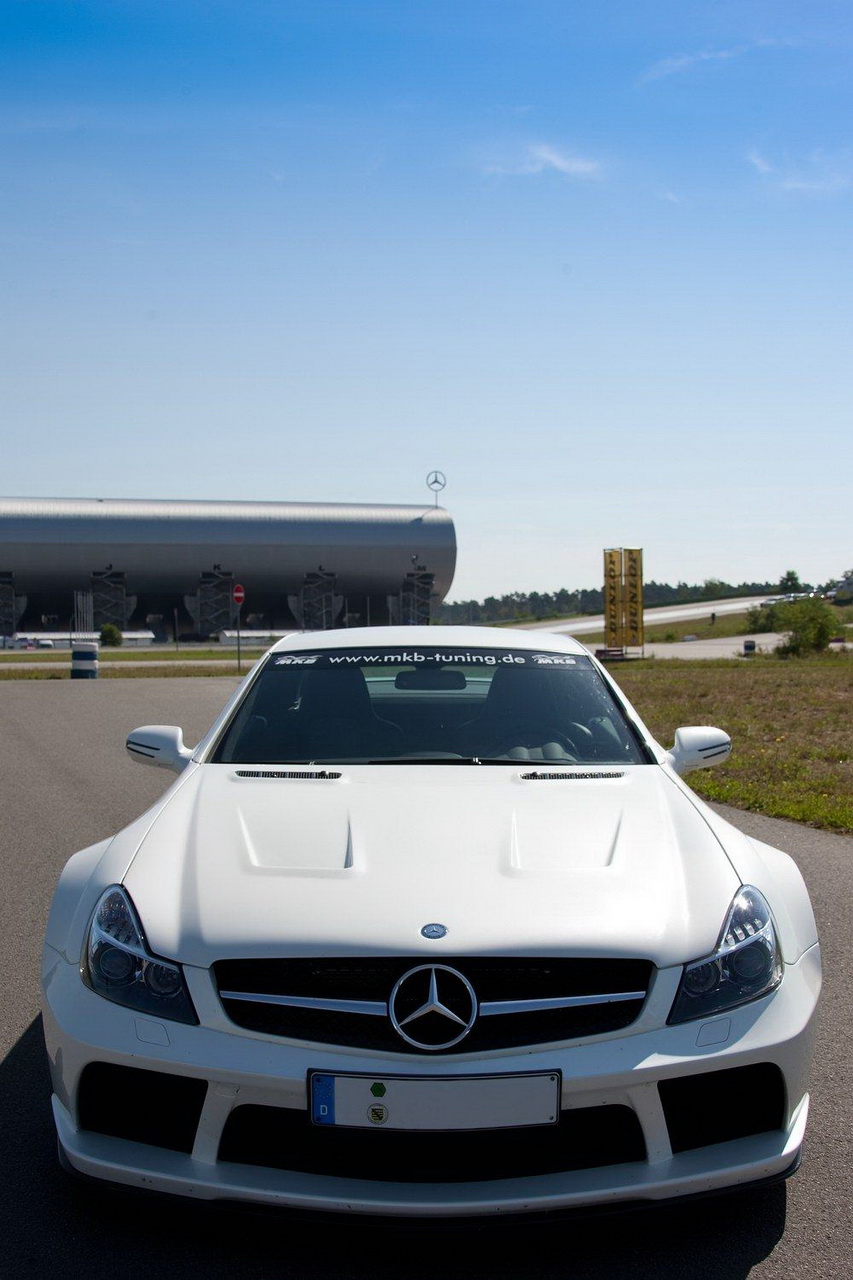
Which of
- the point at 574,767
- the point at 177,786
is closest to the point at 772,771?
the point at 574,767

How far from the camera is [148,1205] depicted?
2.68 metres

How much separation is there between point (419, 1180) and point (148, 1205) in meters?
0.75

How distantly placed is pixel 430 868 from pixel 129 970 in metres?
0.73

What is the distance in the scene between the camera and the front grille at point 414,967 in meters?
2.41

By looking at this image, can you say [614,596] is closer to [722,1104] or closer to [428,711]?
[428,711]

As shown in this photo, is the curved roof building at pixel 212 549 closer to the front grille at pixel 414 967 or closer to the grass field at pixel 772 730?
the grass field at pixel 772 730

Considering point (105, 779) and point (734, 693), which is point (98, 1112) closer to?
point (105, 779)

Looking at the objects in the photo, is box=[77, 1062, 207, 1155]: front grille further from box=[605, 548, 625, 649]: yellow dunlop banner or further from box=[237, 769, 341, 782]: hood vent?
box=[605, 548, 625, 649]: yellow dunlop banner

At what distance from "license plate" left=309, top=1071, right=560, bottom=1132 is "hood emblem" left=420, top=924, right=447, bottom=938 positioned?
11.8 inches

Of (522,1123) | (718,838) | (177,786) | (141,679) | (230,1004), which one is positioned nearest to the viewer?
(522,1123)

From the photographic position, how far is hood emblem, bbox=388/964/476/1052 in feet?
7.80

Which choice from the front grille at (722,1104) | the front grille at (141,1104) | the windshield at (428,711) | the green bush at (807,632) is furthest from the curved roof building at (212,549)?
the front grille at (722,1104)

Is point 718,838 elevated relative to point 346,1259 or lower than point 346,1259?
elevated

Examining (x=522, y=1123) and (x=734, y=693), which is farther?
(x=734, y=693)
